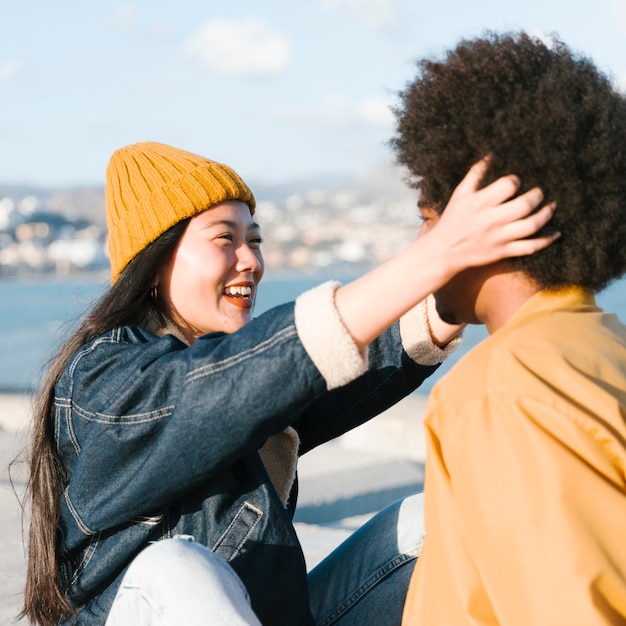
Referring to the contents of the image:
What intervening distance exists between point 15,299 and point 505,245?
8433 centimetres

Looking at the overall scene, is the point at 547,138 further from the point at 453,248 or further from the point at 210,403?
the point at 210,403

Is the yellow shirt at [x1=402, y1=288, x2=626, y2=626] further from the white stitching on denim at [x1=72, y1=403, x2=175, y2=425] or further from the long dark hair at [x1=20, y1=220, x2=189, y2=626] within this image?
the long dark hair at [x1=20, y1=220, x2=189, y2=626]

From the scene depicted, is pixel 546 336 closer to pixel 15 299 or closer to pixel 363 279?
pixel 363 279

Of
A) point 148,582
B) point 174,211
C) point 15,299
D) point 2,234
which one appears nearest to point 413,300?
point 148,582

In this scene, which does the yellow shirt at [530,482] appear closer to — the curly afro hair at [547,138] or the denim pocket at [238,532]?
the curly afro hair at [547,138]

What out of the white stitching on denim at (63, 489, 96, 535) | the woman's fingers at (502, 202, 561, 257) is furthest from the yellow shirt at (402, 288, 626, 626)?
the white stitching on denim at (63, 489, 96, 535)

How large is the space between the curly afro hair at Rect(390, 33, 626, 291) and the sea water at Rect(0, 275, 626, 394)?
0.72ft

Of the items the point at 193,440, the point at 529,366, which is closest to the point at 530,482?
the point at 529,366

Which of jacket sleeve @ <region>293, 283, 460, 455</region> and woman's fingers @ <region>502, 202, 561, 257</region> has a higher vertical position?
woman's fingers @ <region>502, 202, 561, 257</region>

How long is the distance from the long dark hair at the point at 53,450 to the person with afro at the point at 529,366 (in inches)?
34.1

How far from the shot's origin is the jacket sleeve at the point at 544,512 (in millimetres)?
1488

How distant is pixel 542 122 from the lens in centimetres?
179

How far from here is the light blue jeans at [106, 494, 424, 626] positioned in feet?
5.96

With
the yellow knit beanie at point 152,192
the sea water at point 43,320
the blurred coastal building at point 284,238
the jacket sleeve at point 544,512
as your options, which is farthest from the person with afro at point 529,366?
the blurred coastal building at point 284,238
